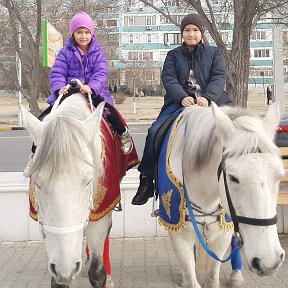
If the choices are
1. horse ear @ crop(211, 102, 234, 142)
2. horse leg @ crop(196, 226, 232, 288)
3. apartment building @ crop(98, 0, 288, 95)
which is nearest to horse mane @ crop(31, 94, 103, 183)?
horse ear @ crop(211, 102, 234, 142)

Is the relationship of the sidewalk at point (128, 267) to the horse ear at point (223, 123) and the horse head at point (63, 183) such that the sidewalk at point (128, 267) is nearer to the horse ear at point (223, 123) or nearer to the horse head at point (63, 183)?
the horse head at point (63, 183)

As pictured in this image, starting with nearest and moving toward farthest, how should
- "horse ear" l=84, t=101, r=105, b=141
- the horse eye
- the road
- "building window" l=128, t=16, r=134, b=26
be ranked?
the horse eye
"horse ear" l=84, t=101, r=105, b=141
the road
"building window" l=128, t=16, r=134, b=26

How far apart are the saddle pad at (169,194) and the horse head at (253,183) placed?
2.28 feet

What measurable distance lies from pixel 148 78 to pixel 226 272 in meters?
55.7

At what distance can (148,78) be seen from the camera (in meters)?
60.7

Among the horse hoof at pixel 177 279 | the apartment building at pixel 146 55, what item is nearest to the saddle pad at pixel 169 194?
the horse hoof at pixel 177 279

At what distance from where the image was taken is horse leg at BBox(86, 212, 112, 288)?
4.72 m

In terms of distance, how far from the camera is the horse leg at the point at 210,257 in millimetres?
4266

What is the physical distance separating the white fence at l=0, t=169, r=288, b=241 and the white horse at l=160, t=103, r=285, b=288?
2.58 m

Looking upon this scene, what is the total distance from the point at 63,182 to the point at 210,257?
165cm

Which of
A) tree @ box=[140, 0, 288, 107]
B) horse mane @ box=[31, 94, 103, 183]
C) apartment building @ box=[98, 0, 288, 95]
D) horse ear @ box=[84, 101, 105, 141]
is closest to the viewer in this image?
Result: horse mane @ box=[31, 94, 103, 183]

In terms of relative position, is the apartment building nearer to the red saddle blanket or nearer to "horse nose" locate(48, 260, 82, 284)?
the red saddle blanket

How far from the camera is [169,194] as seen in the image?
4309 mm

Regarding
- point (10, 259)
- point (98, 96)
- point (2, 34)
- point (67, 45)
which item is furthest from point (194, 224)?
point (2, 34)
